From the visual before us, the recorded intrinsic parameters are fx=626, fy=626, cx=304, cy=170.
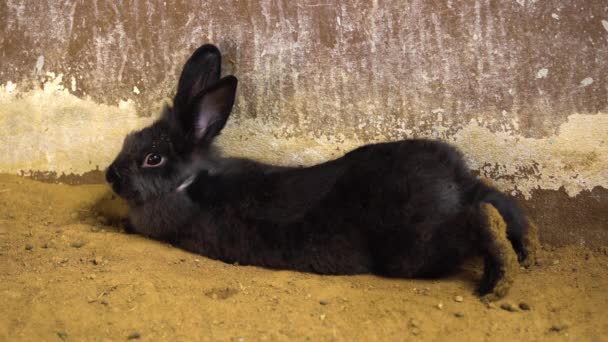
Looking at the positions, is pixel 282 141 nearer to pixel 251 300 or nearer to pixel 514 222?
pixel 251 300

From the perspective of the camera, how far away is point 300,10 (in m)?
4.21

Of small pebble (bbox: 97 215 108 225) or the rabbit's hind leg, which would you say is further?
small pebble (bbox: 97 215 108 225)

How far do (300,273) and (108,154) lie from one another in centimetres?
192

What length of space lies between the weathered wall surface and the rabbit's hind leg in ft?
2.95

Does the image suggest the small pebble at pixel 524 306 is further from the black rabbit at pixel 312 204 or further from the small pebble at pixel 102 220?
the small pebble at pixel 102 220

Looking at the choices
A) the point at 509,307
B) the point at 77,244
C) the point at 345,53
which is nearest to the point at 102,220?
the point at 77,244

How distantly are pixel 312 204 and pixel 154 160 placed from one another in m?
1.16

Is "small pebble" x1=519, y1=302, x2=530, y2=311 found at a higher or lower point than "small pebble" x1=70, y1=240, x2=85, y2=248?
higher

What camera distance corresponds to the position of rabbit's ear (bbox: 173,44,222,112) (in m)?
4.18

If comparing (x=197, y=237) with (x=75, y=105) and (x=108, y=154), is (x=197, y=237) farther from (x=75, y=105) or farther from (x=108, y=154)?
(x=75, y=105)

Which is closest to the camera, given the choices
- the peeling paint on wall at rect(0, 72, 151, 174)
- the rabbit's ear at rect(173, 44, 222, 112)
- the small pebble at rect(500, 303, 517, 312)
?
the small pebble at rect(500, 303, 517, 312)

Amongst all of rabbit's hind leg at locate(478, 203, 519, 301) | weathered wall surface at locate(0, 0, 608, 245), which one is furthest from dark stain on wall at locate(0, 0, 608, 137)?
rabbit's hind leg at locate(478, 203, 519, 301)

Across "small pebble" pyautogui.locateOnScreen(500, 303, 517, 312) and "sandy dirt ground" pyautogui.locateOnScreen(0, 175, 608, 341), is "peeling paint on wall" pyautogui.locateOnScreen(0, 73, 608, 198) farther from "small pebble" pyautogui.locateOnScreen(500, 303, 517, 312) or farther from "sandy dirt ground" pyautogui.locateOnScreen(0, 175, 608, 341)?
"small pebble" pyautogui.locateOnScreen(500, 303, 517, 312)

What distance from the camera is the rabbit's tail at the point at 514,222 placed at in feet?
11.3
